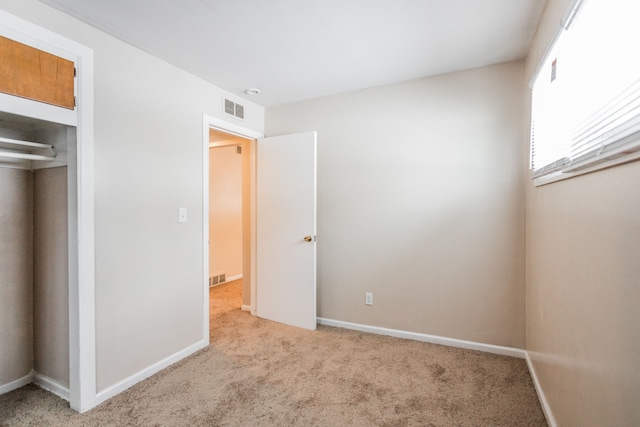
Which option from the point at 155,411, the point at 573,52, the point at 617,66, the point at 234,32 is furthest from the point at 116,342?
the point at 573,52

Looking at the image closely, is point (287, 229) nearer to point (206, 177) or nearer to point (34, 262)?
point (206, 177)

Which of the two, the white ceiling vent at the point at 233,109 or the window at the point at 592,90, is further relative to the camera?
the white ceiling vent at the point at 233,109

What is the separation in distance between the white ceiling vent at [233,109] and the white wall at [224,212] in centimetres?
205

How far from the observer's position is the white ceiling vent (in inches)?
120

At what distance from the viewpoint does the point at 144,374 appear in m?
2.27

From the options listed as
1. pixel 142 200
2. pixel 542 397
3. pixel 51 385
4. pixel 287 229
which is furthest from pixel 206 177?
pixel 542 397

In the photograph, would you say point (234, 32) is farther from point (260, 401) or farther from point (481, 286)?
point (481, 286)

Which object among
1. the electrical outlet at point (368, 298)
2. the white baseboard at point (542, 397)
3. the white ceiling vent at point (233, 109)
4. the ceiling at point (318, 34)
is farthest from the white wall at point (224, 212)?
the white baseboard at point (542, 397)

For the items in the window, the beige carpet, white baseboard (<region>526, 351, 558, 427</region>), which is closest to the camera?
the window

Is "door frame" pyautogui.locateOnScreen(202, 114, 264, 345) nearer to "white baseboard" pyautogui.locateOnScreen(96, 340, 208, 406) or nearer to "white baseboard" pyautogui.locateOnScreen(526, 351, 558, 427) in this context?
"white baseboard" pyautogui.locateOnScreen(96, 340, 208, 406)

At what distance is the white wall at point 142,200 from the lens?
2004 mm

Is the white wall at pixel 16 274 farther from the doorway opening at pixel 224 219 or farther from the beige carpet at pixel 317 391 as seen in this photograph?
the doorway opening at pixel 224 219

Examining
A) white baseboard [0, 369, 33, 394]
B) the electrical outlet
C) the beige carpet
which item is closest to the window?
the beige carpet

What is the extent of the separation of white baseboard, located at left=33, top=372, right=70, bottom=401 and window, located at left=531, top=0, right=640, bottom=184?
10.4 feet
